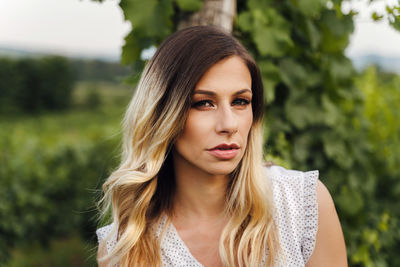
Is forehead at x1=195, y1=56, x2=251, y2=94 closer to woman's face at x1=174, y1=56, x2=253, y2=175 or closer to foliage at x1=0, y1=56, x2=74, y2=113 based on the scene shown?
woman's face at x1=174, y1=56, x2=253, y2=175

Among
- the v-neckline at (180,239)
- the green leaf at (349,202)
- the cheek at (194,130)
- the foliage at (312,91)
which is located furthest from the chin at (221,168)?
the green leaf at (349,202)

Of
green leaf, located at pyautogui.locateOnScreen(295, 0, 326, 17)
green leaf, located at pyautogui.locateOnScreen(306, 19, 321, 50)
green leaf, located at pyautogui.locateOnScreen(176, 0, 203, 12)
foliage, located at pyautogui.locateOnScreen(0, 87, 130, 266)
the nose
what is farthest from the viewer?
foliage, located at pyautogui.locateOnScreen(0, 87, 130, 266)

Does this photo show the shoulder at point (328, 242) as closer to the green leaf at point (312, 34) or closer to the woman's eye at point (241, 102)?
the woman's eye at point (241, 102)

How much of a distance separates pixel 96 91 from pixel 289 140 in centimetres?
2299

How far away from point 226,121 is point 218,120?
39 millimetres

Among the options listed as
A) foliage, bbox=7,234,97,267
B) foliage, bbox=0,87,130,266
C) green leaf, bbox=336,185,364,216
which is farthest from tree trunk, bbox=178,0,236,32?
foliage, bbox=7,234,97,267

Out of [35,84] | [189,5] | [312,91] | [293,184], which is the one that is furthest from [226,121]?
[35,84]

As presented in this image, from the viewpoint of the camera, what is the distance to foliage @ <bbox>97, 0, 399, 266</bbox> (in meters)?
2.86

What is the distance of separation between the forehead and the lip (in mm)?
239

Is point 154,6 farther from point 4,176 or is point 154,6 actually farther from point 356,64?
point 4,176

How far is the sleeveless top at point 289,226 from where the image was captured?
2.04m

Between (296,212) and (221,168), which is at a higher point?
(221,168)

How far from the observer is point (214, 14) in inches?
109

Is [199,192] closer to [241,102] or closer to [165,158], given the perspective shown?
[165,158]
